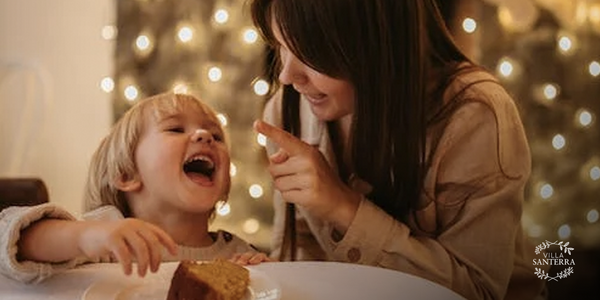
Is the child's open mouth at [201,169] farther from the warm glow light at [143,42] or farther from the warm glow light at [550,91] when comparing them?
the warm glow light at [550,91]

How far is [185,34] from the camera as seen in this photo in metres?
0.67

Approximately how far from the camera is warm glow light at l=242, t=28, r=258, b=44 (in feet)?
2.18

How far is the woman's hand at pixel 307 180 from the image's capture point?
657 millimetres

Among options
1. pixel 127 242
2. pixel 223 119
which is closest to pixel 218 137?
pixel 223 119

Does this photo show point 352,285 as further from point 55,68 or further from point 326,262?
point 55,68

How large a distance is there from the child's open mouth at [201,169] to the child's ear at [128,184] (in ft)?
0.16

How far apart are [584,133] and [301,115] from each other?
250mm

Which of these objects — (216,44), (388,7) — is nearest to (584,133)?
(388,7)

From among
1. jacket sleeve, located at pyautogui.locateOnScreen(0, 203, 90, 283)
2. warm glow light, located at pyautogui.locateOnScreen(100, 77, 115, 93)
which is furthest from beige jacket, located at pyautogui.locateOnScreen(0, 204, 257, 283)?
warm glow light, located at pyautogui.locateOnScreen(100, 77, 115, 93)

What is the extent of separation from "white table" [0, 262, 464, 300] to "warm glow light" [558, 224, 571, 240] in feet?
0.37

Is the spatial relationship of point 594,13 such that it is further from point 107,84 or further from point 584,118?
point 107,84

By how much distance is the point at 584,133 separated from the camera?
0.66m

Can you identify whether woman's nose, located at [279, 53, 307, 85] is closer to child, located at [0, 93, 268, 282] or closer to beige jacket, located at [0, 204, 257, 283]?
child, located at [0, 93, 268, 282]

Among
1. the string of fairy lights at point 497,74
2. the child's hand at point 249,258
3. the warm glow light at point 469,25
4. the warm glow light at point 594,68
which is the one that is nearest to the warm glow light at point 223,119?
the string of fairy lights at point 497,74
